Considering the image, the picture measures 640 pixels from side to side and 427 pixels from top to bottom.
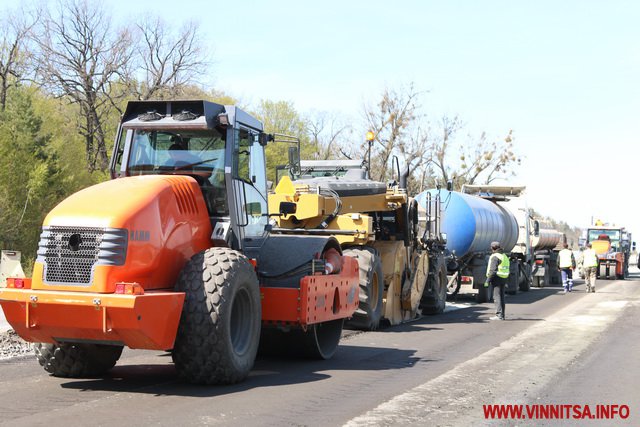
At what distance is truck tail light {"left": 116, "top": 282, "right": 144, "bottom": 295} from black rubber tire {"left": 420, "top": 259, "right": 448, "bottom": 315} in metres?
12.5

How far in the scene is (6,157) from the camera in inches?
1330

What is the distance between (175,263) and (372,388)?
2.59m

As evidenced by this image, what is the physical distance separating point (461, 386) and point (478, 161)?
184 feet

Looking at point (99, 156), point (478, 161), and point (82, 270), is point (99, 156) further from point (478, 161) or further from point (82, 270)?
point (82, 270)

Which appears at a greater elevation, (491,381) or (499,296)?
(499,296)

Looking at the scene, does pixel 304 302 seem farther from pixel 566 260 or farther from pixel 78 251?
pixel 566 260

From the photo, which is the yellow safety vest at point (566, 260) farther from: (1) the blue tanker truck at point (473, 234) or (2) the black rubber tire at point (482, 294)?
(2) the black rubber tire at point (482, 294)

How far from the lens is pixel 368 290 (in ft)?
48.6

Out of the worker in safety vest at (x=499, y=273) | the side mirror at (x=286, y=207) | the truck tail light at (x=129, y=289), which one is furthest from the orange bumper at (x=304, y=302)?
the worker in safety vest at (x=499, y=273)

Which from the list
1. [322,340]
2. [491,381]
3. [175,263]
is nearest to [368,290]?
[322,340]

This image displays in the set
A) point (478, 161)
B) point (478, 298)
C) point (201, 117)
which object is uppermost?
point (478, 161)

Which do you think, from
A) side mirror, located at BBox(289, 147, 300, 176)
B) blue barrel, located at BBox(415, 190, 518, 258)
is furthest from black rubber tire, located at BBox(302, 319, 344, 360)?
blue barrel, located at BBox(415, 190, 518, 258)

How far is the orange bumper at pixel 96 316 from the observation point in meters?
8.05

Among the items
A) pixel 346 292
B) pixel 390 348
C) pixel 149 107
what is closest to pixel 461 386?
pixel 346 292
